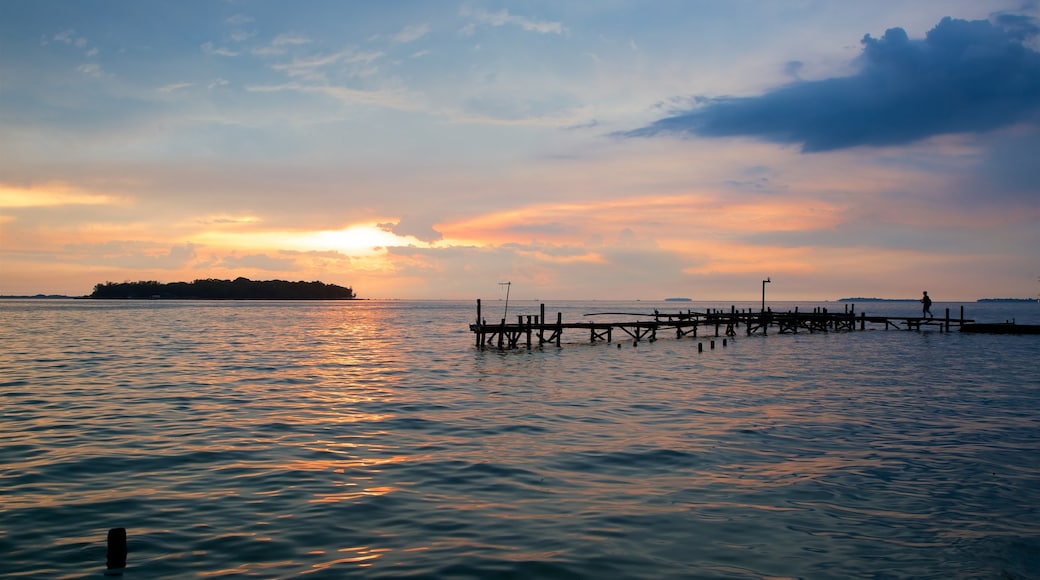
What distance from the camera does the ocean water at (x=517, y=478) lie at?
9.17 meters

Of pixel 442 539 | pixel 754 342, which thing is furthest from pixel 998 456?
pixel 754 342

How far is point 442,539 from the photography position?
32.0ft

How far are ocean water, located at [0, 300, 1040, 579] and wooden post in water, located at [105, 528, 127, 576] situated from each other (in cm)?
29

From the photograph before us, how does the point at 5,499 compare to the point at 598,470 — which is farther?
the point at 598,470

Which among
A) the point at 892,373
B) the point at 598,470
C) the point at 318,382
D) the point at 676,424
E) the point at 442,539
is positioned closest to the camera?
the point at 442,539

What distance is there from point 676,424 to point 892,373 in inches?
793

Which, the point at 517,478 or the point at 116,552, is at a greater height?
the point at 116,552

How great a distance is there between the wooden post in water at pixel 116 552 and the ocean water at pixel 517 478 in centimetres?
29

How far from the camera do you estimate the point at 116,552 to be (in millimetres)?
8328

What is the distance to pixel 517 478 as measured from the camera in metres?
13.1

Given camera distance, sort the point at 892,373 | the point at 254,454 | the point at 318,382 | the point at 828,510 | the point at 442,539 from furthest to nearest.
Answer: the point at 892,373 < the point at 318,382 < the point at 254,454 < the point at 828,510 < the point at 442,539

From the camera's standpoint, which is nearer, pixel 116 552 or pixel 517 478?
pixel 116 552

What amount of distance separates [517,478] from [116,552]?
6840 mm

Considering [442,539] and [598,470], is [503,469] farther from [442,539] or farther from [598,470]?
[442,539]
